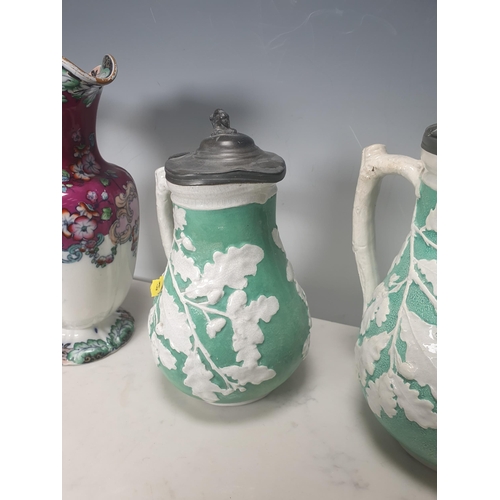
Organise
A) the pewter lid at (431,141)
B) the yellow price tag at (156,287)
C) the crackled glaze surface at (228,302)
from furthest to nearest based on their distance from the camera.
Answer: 1. the yellow price tag at (156,287)
2. the crackled glaze surface at (228,302)
3. the pewter lid at (431,141)

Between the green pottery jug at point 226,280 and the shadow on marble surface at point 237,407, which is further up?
the green pottery jug at point 226,280

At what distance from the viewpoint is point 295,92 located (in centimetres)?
65

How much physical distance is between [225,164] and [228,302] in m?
0.14

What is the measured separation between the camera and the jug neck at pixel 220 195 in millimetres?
438

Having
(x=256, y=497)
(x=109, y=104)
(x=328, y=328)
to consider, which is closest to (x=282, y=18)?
(x=109, y=104)

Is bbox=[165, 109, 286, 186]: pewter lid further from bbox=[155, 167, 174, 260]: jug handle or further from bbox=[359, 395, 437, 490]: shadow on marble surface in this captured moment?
bbox=[359, 395, 437, 490]: shadow on marble surface

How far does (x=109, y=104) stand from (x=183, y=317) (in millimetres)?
480

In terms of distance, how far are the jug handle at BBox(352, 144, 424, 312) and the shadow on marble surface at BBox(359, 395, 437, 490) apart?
5.5 inches

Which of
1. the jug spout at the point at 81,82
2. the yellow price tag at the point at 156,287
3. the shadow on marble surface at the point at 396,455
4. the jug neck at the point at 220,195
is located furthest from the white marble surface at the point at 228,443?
the jug spout at the point at 81,82

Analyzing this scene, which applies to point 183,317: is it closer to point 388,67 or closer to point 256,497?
point 256,497

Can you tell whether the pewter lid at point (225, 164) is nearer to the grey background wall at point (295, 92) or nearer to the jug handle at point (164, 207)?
the jug handle at point (164, 207)

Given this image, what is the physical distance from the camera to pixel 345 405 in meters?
0.55

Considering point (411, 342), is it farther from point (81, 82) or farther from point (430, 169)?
point (81, 82)

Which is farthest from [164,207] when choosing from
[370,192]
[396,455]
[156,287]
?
[396,455]
